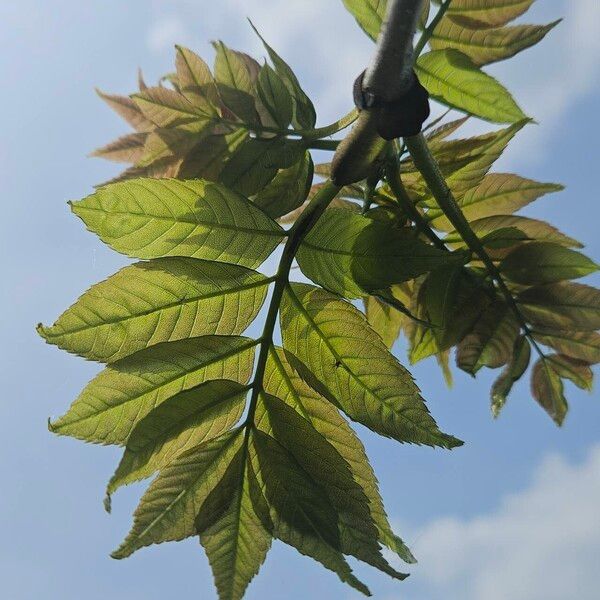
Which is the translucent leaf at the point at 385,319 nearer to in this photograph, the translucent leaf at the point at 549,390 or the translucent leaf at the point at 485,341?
the translucent leaf at the point at 485,341

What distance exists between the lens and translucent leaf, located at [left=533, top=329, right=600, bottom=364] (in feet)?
5.23

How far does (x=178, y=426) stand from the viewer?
1.13 meters

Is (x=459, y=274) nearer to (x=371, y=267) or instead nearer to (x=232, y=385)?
(x=371, y=267)

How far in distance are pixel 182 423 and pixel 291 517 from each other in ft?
0.70

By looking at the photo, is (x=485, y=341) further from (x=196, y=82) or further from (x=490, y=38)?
(x=196, y=82)

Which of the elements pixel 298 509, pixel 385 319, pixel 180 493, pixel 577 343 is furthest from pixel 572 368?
pixel 180 493

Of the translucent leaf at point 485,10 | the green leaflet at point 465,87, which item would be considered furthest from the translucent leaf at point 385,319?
the translucent leaf at point 485,10

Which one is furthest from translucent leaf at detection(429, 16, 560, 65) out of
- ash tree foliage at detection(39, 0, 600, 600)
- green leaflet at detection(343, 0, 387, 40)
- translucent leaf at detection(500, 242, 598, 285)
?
translucent leaf at detection(500, 242, 598, 285)

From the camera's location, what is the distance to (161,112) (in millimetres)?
1401

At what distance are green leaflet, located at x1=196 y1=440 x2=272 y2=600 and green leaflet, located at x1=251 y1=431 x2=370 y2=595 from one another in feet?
0.09

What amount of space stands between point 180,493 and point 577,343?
2.98 ft

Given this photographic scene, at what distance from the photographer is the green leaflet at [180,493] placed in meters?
1.13

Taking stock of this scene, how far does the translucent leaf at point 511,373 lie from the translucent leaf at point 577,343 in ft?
0.13

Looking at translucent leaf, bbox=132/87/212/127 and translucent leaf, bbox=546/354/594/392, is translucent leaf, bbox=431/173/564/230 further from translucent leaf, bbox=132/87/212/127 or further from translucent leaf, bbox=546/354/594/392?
translucent leaf, bbox=132/87/212/127
